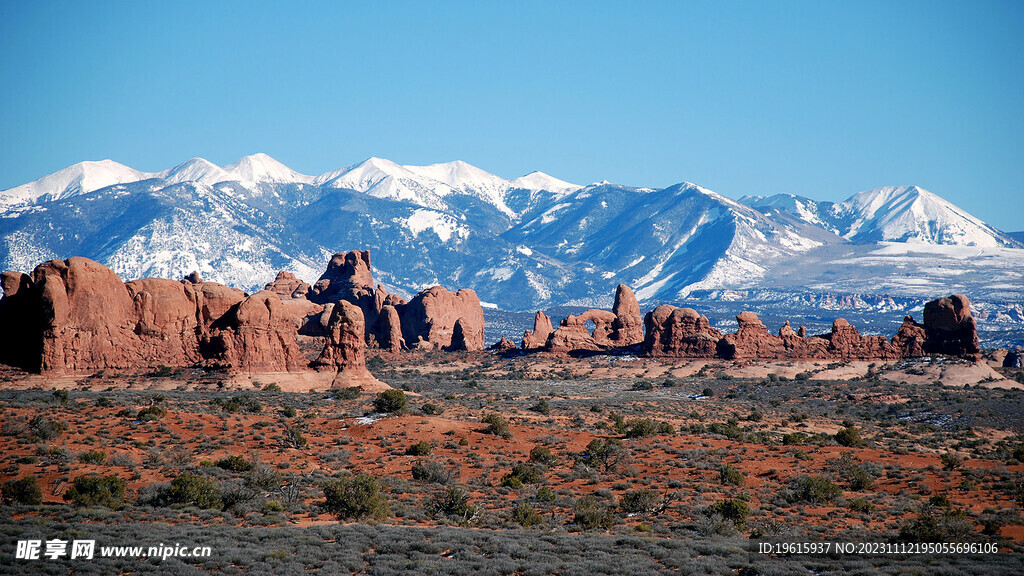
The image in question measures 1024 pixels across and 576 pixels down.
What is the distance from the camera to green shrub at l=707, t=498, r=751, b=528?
27109 mm

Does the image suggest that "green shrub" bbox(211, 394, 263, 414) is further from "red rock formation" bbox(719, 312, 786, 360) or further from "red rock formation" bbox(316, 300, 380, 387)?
"red rock formation" bbox(719, 312, 786, 360)

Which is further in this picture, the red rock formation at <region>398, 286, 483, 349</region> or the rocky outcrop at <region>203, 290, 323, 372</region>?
the red rock formation at <region>398, 286, 483, 349</region>

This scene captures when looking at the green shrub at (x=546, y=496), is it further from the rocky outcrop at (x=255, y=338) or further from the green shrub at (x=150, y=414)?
the rocky outcrop at (x=255, y=338)

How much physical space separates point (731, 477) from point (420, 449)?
12.1 meters

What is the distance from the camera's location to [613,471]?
3500 cm

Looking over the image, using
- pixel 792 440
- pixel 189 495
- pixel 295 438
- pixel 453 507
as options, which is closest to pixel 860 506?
pixel 453 507

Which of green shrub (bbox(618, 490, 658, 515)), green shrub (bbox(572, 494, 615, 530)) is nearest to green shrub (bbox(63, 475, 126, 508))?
green shrub (bbox(572, 494, 615, 530))

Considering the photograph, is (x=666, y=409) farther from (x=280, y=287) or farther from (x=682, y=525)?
(x=280, y=287)

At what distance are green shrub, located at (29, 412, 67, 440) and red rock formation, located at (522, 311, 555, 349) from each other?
77.1 meters

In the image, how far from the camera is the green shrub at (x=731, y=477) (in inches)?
1296

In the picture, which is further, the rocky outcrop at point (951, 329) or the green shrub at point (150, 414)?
the rocky outcrop at point (951, 329)

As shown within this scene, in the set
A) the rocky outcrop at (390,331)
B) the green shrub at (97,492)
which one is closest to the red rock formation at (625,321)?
the rocky outcrop at (390,331)

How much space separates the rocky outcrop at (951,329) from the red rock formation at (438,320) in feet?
177

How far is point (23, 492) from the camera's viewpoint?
26.1 meters
